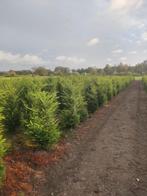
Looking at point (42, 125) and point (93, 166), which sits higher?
point (42, 125)

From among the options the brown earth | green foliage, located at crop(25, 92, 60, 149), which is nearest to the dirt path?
the brown earth

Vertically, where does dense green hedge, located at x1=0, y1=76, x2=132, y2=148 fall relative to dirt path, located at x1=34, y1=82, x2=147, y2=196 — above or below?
above

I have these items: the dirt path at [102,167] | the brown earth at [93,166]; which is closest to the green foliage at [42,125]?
the brown earth at [93,166]

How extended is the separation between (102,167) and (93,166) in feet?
0.92

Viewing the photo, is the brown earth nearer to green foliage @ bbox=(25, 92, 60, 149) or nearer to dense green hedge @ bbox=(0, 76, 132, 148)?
green foliage @ bbox=(25, 92, 60, 149)

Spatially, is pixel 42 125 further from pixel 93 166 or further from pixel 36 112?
pixel 93 166

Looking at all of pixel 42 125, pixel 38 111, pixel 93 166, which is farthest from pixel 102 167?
pixel 38 111

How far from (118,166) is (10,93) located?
664 cm

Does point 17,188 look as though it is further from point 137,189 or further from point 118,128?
point 118,128

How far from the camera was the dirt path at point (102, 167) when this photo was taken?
631 cm

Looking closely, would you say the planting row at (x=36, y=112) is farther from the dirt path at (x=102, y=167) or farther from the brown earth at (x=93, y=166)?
the dirt path at (x=102, y=167)

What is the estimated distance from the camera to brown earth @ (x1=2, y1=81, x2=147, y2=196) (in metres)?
6.32

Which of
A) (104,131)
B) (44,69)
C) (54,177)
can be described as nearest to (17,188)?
(54,177)

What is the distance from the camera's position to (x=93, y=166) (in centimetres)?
780
